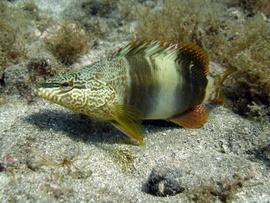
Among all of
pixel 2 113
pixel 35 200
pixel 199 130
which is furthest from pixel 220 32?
pixel 35 200

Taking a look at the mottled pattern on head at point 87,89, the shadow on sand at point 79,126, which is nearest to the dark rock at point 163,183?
the shadow on sand at point 79,126

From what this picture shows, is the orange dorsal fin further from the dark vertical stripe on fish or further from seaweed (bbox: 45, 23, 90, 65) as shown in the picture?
seaweed (bbox: 45, 23, 90, 65)

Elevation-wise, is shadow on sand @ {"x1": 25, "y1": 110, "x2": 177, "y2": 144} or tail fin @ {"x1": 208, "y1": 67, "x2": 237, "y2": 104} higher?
tail fin @ {"x1": 208, "y1": 67, "x2": 237, "y2": 104}

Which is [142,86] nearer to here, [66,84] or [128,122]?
[128,122]

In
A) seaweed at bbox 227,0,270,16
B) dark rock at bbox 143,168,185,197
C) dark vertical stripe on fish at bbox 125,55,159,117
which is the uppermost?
seaweed at bbox 227,0,270,16

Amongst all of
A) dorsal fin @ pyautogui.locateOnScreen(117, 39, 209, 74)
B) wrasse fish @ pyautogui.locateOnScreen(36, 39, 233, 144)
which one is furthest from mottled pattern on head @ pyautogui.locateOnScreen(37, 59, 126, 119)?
dorsal fin @ pyautogui.locateOnScreen(117, 39, 209, 74)

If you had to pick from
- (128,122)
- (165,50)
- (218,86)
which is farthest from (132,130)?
(218,86)

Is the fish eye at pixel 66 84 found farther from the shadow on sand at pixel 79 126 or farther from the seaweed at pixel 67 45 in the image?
the seaweed at pixel 67 45
